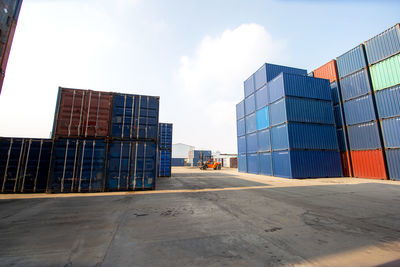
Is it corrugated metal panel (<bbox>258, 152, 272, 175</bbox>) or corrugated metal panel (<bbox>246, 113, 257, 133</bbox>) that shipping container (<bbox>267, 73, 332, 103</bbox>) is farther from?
corrugated metal panel (<bbox>258, 152, 272, 175</bbox>)

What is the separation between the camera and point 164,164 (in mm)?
19984

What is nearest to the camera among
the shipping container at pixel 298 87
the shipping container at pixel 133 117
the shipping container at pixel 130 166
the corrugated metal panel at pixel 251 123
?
the shipping container at pixel 130 166

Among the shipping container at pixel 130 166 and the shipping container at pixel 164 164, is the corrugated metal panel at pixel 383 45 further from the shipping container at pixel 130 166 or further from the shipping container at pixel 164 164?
the shipping container at pixel 164 164

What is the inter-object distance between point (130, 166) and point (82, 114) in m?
4.33

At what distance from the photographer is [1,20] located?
23.6 feet

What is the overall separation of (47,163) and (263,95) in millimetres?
22346

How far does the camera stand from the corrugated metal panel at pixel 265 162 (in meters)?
19.9

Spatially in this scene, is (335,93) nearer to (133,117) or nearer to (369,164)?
(369,164)

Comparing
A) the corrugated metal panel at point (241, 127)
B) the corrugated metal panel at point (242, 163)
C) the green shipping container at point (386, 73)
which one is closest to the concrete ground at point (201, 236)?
the green shipping container at point (386, 73)

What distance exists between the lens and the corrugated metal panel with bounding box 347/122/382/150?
53.2 ft

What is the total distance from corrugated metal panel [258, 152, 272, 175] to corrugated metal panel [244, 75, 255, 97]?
9.63 m

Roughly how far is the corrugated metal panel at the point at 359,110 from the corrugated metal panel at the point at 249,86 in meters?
11.1

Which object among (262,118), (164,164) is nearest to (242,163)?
(262,118)

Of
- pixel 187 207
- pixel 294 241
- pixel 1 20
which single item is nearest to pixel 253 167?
pixel 187 207
